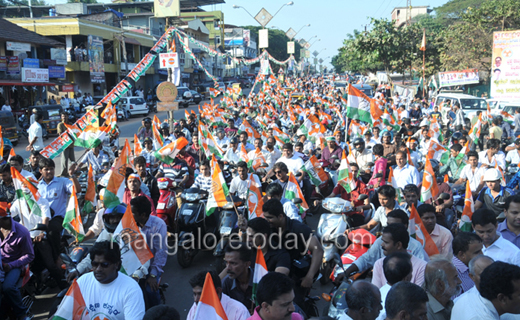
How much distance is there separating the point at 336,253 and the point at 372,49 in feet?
93.6

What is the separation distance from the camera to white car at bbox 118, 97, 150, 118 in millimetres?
31202

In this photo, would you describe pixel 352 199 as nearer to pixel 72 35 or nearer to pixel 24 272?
pixel 24 272

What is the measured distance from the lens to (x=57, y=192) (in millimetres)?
6367

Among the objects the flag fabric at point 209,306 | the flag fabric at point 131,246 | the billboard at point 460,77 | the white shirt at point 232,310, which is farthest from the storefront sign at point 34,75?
the flag fabric at point 209,306

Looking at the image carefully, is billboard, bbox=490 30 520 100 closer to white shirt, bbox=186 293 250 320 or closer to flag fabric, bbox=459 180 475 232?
flag fabric, bbox=459 180 475 232

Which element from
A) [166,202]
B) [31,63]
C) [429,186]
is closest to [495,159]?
[429,186]

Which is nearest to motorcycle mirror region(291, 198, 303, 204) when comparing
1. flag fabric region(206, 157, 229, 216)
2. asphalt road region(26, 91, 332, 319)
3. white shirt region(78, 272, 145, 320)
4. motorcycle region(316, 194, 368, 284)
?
motorcycle region(316, 194, 368, 284)

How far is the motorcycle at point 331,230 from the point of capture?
601cm

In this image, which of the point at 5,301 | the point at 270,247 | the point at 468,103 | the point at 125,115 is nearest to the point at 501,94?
the point at 468,103

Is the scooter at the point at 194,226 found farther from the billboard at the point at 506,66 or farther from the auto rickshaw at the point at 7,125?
the billboard at the point at 506,66

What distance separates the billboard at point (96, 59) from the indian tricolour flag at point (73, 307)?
36.2m

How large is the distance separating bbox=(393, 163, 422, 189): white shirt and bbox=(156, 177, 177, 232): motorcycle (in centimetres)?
351

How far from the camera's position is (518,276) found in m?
2.94

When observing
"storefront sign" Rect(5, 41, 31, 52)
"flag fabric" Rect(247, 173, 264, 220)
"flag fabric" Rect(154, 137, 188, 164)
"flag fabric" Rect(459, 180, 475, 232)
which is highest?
"storefront sign" Rect(5, 41, 31, 52)
